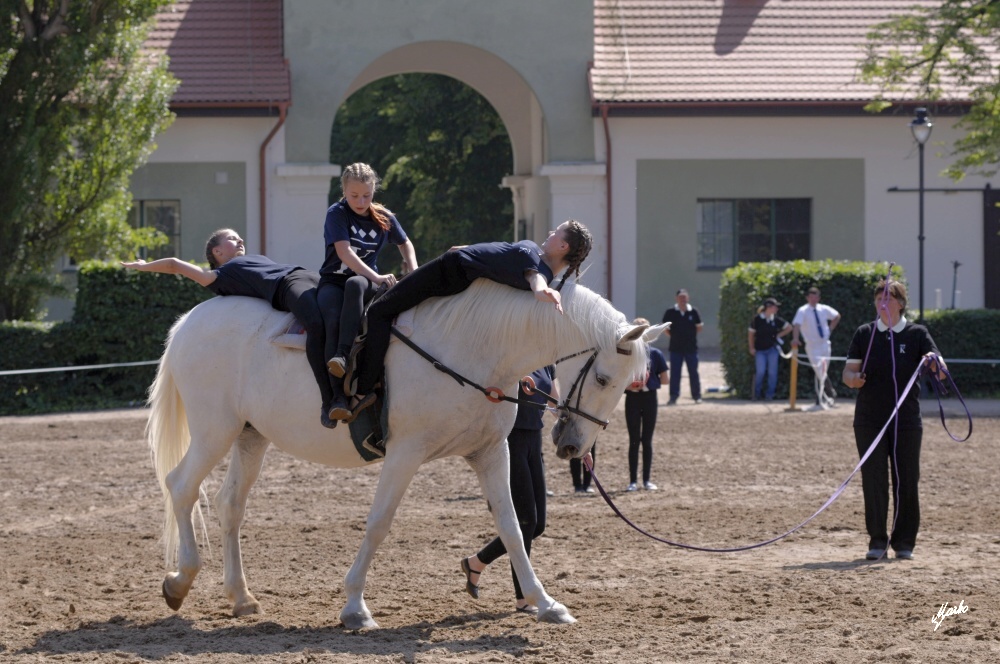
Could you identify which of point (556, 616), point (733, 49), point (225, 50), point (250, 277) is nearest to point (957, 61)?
point (733, 49)

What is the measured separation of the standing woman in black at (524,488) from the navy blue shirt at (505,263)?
1.04 m

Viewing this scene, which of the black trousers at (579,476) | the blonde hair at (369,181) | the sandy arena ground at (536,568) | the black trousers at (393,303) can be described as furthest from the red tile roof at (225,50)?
the black trousers at (393,303)

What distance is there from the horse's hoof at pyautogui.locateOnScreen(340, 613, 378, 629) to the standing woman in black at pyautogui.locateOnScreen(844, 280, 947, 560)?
3.78 meters

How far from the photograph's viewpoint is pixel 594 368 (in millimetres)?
6602

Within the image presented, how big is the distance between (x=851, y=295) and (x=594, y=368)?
50.3 ft

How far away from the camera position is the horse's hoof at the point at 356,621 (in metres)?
6.79

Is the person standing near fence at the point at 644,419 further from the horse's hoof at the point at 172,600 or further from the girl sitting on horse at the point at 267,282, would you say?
the horse's hoof at the point at 172,600

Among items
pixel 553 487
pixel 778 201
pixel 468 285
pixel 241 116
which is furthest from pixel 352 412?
pixel 778 201

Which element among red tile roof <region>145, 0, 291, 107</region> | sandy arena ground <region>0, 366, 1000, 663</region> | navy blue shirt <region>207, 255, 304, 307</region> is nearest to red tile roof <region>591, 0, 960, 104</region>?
red tile roof <region>145, 0, 291, 107</region>

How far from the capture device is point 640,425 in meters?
12.6

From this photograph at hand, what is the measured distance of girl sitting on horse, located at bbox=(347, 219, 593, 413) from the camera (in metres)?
6.63

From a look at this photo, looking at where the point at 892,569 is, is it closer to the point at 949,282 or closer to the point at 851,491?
the point at 851,491

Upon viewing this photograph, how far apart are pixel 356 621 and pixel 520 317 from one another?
1791 mm

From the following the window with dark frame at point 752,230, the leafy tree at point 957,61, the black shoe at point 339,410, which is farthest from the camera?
the window with dark frame at point 752,230
